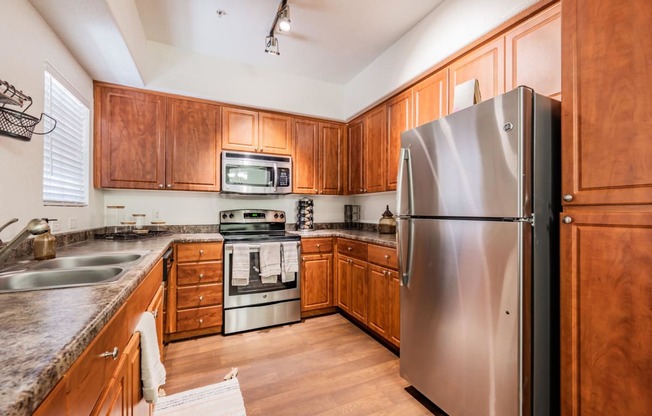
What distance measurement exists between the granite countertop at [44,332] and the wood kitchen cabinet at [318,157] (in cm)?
245

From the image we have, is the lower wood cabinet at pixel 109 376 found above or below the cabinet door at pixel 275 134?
below

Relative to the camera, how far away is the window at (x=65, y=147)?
1810 millimetres

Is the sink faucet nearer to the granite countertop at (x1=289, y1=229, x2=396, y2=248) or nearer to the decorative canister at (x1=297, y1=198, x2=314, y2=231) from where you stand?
the granite countertop at (x1=289, y1=229, x2=396, y2=248)

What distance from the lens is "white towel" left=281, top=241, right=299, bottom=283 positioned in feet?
9.43

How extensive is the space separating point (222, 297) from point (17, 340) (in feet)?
7.19

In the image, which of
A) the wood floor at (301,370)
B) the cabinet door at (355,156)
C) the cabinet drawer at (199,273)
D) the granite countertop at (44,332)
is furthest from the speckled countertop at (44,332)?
the cabinet door at (355,156)

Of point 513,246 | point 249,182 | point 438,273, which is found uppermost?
point 249,182

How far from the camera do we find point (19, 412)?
41cm

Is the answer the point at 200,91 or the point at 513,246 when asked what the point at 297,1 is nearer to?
the point at 200,91

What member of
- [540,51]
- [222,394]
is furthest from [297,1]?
[222,394]

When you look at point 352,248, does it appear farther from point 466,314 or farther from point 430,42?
point 430,42

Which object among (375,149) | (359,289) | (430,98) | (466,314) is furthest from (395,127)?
(466,314)

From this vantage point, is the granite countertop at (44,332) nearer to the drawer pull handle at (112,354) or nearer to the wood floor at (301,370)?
the drawer pull handle at (112,354)

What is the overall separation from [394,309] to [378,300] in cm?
22
